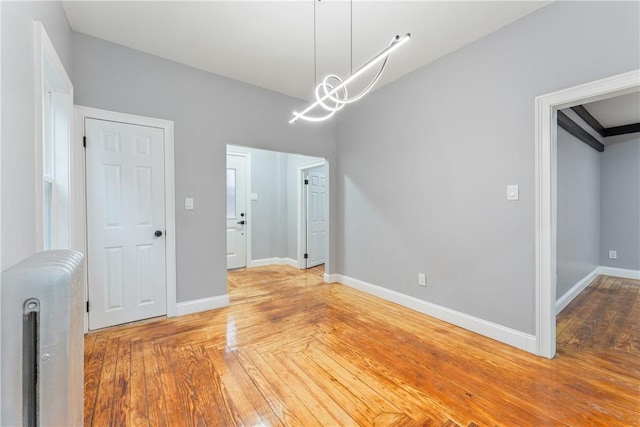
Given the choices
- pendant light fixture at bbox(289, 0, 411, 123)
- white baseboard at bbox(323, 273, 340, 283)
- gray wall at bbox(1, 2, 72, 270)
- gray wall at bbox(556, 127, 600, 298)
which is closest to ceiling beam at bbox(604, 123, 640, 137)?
gray wall at bbox(556, 127, 600, 298)

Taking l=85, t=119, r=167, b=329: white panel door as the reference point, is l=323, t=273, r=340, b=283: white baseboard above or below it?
below

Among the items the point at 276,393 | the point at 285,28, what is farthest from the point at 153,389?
the point at 285,28

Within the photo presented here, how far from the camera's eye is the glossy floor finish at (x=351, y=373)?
1601 mm

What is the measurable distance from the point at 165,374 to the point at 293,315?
1344 mm

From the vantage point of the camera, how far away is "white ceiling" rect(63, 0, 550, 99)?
2.20 meters

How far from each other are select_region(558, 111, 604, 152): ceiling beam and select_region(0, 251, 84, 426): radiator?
4093 mm

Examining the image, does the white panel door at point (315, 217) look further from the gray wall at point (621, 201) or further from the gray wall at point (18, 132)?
the gray wall at point (621, 201)

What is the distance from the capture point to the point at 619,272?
180 inches

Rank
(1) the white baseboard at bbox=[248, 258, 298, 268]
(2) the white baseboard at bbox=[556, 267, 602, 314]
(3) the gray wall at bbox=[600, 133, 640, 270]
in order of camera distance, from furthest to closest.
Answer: (1) the white baseboard at bbox=[248, 258, 298, 268] < (3) the gray wall at bbox=[600, 133, 640, 270] < (2) the white baseboard at bbox=[556, 267, 602, 314]

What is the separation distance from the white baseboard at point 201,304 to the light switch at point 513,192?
3138 millimetres

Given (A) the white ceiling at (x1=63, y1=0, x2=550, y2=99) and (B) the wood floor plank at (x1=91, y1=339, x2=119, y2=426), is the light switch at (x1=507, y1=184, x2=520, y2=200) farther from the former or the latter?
(B) the wood floor plank at (x1=91, y1=339, x2=119, y2=426)

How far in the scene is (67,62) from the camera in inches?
91.1

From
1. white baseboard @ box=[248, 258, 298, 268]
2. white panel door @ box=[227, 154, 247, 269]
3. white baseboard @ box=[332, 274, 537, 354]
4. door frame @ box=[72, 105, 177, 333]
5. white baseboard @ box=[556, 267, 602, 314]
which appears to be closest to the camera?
white baseboard @ box=[332, 274, 537, 354]

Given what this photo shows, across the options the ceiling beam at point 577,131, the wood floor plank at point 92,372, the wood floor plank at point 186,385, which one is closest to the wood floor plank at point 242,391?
the wood floor plank at point 186,385
